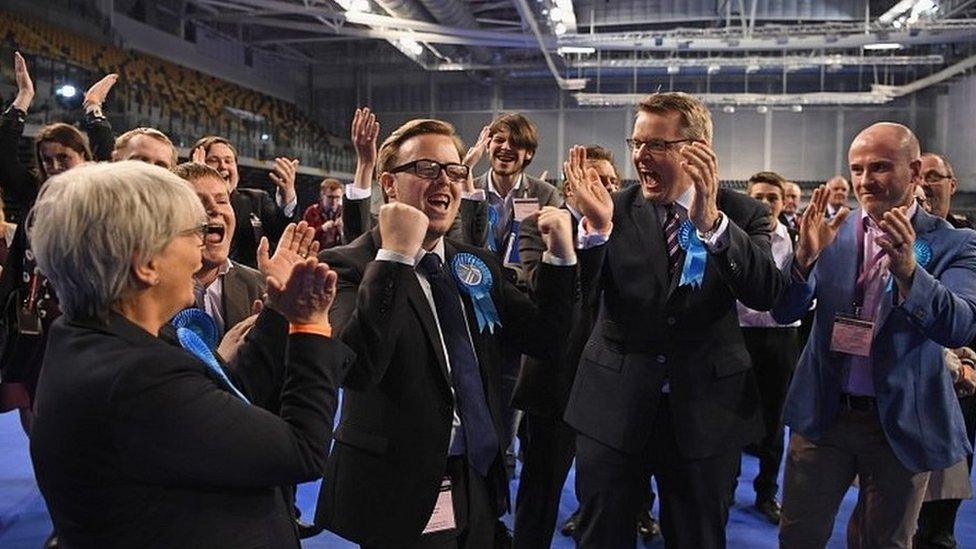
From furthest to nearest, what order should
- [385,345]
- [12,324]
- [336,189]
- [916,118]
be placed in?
[916,118]
[336,189]
[12,324]
[385,345]

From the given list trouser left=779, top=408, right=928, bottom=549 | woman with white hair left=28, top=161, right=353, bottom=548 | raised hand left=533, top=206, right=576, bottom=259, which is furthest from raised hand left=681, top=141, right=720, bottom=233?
woman with white hair left=28, top=161, right=353, bottom=548

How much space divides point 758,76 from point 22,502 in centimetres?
1993

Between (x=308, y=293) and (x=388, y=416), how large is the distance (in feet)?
1.67

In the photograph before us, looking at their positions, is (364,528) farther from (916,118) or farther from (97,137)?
(916,118)

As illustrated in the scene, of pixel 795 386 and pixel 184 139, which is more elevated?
pixel 184 139

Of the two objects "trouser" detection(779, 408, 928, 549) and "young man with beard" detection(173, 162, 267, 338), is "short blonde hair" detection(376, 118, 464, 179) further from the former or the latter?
"trouser" detection(779, 408, 928, 549)

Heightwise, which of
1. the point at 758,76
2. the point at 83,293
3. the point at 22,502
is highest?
the point at 758,76

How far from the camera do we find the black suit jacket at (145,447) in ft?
3.75

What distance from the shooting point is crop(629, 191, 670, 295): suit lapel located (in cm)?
224

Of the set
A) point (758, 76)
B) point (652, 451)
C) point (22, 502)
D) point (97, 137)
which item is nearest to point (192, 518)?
point (652, 451)

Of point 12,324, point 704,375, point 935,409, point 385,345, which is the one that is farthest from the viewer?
point 12,324

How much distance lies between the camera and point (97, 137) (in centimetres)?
377

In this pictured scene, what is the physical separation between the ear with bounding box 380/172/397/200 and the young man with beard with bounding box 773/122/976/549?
1.20 m

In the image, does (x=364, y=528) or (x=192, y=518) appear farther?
(x=364, y=528)
